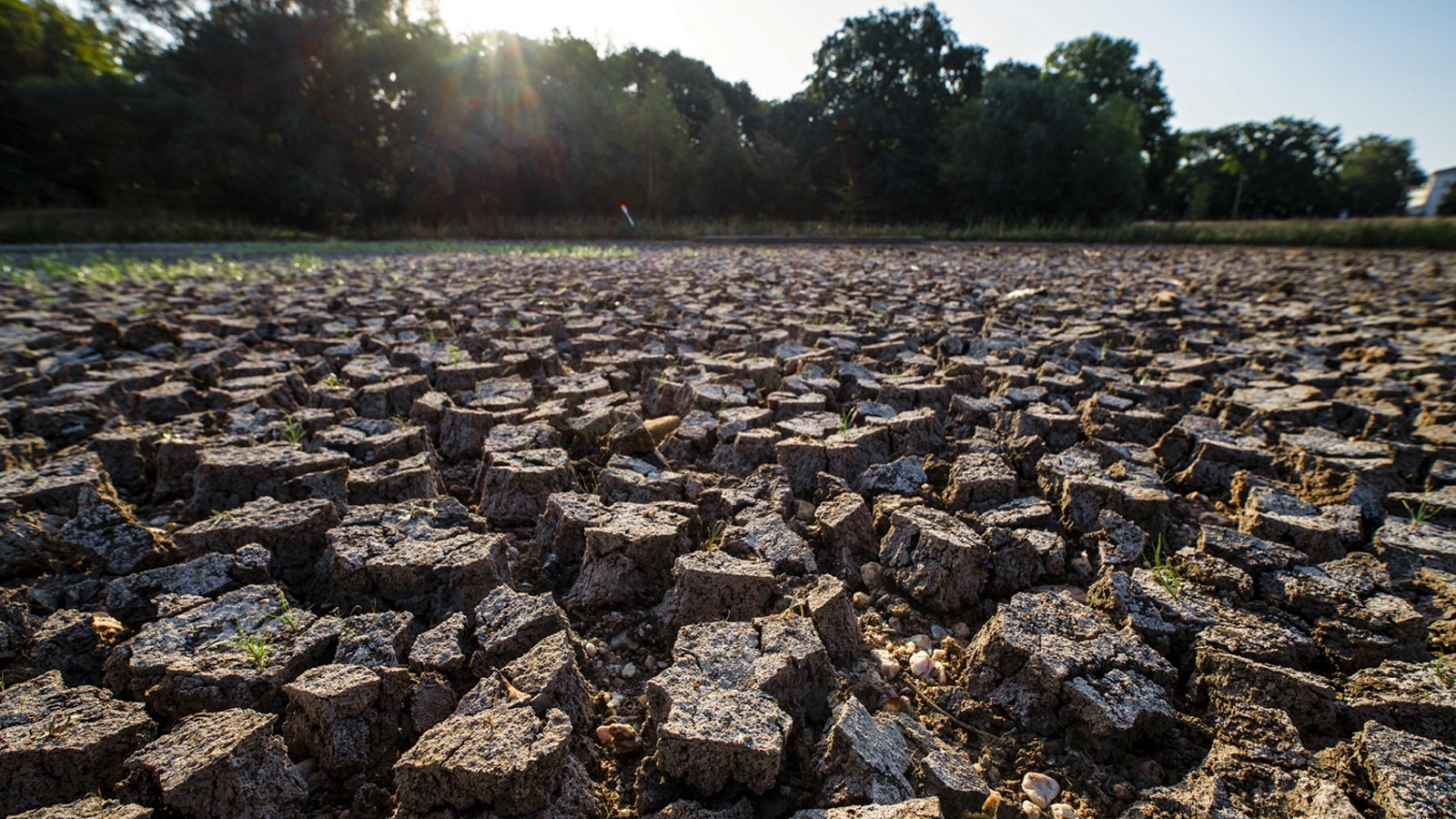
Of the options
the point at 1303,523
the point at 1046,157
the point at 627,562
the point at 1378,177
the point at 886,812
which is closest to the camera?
the point at 886,812

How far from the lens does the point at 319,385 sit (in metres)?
3.21

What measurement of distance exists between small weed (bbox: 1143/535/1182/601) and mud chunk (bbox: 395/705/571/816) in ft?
4.92

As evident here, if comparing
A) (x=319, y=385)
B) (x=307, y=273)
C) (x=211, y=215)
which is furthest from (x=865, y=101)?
(x=319, y=385)

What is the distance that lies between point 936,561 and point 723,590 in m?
0.61

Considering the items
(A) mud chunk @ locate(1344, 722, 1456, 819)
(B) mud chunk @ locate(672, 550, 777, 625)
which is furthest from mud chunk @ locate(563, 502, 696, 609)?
(A) mud chunk @ locate(1344, 722, 1456, 819)

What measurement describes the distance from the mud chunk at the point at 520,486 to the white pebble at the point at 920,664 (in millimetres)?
1237

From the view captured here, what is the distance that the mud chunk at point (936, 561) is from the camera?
5.81 feet

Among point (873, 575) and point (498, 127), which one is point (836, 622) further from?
point (498, 127)

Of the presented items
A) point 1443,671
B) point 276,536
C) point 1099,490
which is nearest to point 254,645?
point 276,536

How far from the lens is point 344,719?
125cm

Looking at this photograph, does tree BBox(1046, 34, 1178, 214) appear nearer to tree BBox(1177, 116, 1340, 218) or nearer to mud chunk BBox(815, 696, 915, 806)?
tree BBox(1177, 116, 1340, 218)

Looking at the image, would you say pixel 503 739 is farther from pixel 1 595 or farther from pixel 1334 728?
pixel 1334 728

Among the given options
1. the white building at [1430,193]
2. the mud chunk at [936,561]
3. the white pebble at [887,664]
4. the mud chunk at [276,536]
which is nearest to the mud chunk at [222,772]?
the mud chunk at [276,536]

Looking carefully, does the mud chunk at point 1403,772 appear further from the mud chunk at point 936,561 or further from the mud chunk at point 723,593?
the mud chunk at point 723,593
